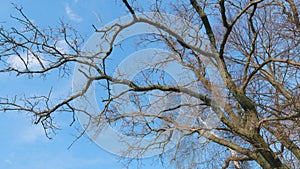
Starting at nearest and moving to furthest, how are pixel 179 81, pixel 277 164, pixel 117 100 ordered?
pixel 277 164 < pixel 117 100 < pixel 179 81

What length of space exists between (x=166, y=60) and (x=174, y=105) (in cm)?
97

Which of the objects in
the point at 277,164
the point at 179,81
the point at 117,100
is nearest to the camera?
the point at 277,164

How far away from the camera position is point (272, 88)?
7820mm

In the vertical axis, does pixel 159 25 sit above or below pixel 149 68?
above

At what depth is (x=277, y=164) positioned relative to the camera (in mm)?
6402

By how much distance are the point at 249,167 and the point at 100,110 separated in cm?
356

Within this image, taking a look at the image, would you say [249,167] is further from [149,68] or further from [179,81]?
[149,68]

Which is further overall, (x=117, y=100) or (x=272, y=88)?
(x=272, y=88)

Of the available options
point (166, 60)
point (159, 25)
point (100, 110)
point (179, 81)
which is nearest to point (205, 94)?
point (179, 81)

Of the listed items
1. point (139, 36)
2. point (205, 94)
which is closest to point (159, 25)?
point (139, 36)

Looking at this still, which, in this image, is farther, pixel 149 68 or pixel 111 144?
pixel 149 68

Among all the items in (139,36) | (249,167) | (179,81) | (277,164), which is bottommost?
(277,164)

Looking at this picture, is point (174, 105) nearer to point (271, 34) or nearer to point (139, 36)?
point (139, 36)

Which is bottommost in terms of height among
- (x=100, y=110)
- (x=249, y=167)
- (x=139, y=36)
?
(x=249, y=167)
